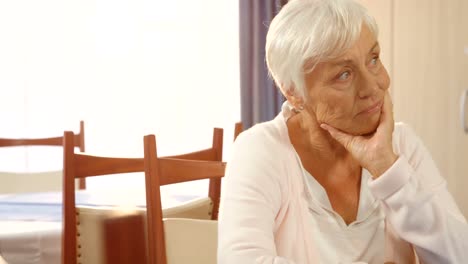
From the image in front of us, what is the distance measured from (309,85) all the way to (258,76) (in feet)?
8.11

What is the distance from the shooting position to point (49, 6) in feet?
13.2

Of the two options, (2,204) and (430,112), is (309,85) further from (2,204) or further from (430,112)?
(430,112)

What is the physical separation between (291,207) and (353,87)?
262 millimetres

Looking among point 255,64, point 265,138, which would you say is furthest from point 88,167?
point 255,64

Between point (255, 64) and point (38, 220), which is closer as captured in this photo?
point (38, 220)

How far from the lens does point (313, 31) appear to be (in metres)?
1.25

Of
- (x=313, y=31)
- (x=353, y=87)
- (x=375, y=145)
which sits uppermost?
(x=313, y=31)

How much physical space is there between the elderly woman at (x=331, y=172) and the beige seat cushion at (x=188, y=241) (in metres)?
0.17

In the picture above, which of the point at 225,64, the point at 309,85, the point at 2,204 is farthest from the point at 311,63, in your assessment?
the point at 225,64

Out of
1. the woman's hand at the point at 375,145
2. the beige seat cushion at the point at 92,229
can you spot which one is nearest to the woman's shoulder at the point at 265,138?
the woman's hand at the point at 375,145

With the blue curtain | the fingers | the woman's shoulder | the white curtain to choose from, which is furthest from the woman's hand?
the white curtain

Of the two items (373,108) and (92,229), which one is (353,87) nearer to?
(373,108)

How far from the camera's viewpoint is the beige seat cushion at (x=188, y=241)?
1429 mm

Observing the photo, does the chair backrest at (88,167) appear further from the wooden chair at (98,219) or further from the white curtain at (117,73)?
the white curtain at (117,73)
